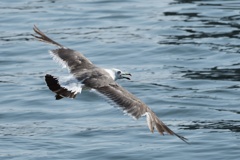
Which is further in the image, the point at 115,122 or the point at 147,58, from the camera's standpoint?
the point at 147,58

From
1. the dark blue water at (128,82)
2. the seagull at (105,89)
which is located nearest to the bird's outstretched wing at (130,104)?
the seagull at (105,89)

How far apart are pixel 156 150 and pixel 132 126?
1.20 meters

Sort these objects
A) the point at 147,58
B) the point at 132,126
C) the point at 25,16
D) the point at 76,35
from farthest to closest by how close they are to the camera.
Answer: the point at 25,16, the point at 76,35, the point at 147,58, the point at 132,126

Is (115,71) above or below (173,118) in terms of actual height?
above

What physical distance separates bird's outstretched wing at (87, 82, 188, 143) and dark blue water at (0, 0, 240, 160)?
63.0 inches

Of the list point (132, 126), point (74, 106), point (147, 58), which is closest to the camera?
point (132, 126)

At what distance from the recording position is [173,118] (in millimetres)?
13258

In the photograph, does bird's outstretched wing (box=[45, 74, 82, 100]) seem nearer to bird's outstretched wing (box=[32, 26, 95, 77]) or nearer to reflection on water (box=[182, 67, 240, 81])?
bird's outstretched wing (box=[32, 26, 95, 77])

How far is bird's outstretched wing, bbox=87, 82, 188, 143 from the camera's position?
9.50 meters

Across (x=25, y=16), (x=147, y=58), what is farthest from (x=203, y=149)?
(x=25, y=16)

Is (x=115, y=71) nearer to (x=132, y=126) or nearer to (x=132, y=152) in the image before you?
(x=132, y=152)

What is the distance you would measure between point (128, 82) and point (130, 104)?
18.5ft

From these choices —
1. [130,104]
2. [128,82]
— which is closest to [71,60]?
[130,104]

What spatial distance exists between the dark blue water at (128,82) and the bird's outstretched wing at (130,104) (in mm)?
1601
